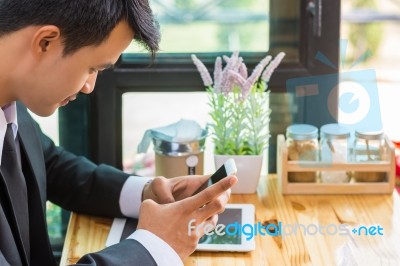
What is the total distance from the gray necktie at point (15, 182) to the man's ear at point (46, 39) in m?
0.33

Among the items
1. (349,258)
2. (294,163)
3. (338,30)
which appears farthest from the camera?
(338,30)

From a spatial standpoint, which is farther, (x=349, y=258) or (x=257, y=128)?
(x=257, y=128)

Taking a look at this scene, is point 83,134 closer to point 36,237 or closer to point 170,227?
point 36,237

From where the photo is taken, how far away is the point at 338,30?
7.18 feet

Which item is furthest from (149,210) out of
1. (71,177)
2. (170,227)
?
(71,177)

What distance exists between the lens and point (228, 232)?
1.80 metres

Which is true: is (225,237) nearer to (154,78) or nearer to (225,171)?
(225,171)

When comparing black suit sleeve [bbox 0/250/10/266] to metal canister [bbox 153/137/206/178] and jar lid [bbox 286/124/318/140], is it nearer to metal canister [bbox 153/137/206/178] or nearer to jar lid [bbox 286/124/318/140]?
metal canister [bbox 153/137/206/178]

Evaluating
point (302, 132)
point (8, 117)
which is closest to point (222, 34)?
point (302, 132)

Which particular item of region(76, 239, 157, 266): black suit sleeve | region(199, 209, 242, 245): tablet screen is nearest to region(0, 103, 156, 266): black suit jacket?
region(76, 239, 157, 266): black suit sleeve

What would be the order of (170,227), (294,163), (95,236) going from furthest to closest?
(294,163) < (95,236) < (170,227)

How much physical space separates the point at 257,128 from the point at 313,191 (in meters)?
0.21

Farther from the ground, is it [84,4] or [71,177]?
[84,4]

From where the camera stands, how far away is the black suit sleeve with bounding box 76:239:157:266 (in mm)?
1467
